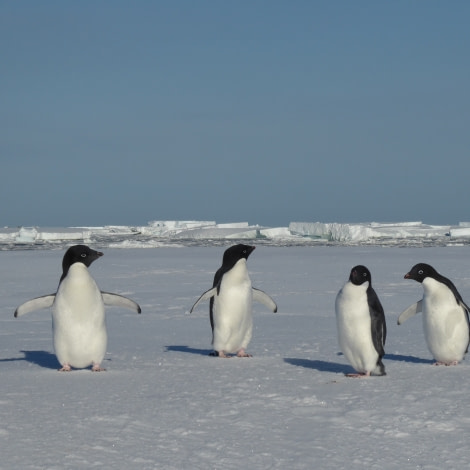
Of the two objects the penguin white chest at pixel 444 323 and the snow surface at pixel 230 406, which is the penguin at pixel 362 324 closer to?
the snow surface at pixel 230 406

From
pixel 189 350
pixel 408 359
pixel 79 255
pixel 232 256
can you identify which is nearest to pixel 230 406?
pixel 79 255

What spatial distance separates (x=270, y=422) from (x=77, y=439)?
0.82m

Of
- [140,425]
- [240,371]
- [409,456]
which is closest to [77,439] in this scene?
[140,425]

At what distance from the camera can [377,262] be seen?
17.7 m

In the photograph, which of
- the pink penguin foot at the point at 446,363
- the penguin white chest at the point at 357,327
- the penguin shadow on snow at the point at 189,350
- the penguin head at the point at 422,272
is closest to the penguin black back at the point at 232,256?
the penguin shadow on snow at the point at 189,350

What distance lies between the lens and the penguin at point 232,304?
18.2 feet

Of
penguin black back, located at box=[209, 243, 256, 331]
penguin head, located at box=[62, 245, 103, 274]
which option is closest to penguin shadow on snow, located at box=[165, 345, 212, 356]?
penguin black back, located at box=[209, 243, 256, 331]

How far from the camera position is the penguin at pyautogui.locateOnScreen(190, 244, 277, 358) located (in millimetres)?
5535

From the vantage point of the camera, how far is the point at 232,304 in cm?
555

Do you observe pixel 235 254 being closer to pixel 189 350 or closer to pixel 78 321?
pixel 189 350

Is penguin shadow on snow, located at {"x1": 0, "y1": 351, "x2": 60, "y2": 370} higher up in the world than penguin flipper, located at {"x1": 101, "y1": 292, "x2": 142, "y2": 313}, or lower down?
lower down

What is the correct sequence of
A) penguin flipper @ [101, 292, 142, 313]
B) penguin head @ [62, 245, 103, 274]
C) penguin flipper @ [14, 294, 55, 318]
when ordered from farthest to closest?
penguin flipper @ [101, 292, 142, 313] < penguin flipper @ [14, 294, 55, 318] < penguin head @ [62, 245, 103, 274]

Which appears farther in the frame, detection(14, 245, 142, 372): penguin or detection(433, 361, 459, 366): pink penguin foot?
detection(433, 361, 459, 366): pink penguin foot

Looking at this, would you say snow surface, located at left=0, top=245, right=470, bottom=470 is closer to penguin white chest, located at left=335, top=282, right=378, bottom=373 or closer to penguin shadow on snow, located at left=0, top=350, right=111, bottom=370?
penguin shadow on snow, located at left=0, top=350, right=111, bottom=370
